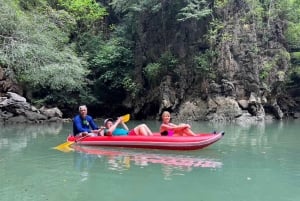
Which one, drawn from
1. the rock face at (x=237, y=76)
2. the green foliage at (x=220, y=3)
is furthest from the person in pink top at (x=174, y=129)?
the green foliage at (x=220, y=3)

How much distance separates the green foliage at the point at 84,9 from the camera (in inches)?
1040

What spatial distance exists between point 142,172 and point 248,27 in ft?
59.8

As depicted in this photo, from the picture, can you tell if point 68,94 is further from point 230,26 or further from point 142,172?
point 142,172

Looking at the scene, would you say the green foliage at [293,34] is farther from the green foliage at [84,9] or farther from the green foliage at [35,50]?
the green foliage at [35,50]

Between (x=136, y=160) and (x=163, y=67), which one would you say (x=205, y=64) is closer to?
(x=163, y=67)

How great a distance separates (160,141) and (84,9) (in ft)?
61.6

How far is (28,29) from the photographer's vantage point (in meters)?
17.9

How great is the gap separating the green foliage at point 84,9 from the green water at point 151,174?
663 inches

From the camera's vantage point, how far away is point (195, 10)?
2256 centimetres

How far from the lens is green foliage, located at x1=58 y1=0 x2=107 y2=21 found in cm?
2641

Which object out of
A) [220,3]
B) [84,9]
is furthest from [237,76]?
[84,9]

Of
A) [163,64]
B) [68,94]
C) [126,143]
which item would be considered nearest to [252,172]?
[126,143]

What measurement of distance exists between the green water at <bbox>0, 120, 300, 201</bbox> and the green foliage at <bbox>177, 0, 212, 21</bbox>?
40.7 feet

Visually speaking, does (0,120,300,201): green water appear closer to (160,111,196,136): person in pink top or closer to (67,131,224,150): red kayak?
(67,131,224,150): red kayak
